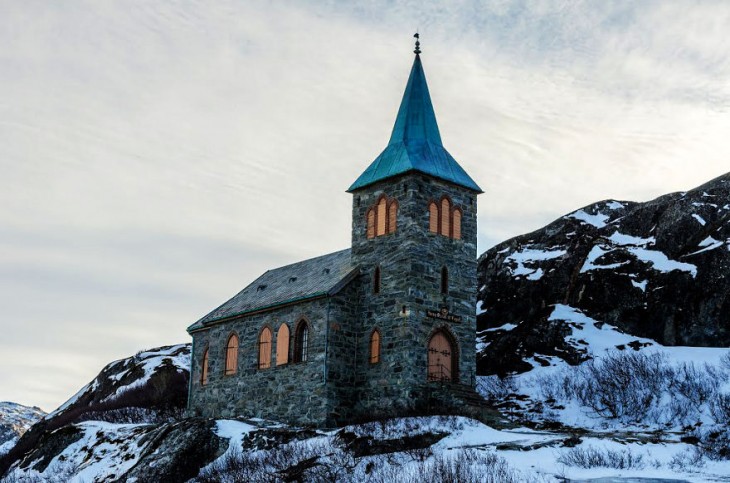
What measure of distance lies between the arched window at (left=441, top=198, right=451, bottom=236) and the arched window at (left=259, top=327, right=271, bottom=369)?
9612mm

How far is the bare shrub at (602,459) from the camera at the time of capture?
2333 cm

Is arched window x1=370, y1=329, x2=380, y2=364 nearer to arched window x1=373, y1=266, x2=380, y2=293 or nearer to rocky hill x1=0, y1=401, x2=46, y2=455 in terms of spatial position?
arched window x1=373, y1=266, x2=380, y2=293

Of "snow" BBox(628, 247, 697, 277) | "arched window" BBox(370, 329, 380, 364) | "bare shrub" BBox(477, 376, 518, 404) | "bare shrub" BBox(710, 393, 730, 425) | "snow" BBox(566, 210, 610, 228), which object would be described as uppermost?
"snow" BBox(566, 210, 610, 228)

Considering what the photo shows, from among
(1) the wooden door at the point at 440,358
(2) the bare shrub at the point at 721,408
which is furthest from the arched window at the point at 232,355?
(2) the bare shrub at the point at 721,408

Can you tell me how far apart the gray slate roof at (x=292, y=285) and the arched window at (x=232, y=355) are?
48.7 inches

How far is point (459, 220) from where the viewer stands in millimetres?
39188

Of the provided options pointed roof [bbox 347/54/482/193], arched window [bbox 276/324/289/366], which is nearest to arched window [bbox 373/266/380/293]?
pointed roof [bbox 347/54/482/193]

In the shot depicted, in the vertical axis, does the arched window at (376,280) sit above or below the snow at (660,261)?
below

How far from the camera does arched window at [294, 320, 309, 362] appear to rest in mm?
38250

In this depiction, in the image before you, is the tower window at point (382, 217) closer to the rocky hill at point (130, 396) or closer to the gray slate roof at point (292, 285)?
the gray slate roof at point (292, 285)

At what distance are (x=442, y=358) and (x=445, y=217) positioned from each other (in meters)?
6.21

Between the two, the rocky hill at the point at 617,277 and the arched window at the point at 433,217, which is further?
the rocky hill at the point at 617,277

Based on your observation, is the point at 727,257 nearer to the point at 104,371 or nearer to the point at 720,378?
the point at 720,378

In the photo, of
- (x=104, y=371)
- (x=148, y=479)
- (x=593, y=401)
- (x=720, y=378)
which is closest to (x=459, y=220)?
(x=593, y=401)
